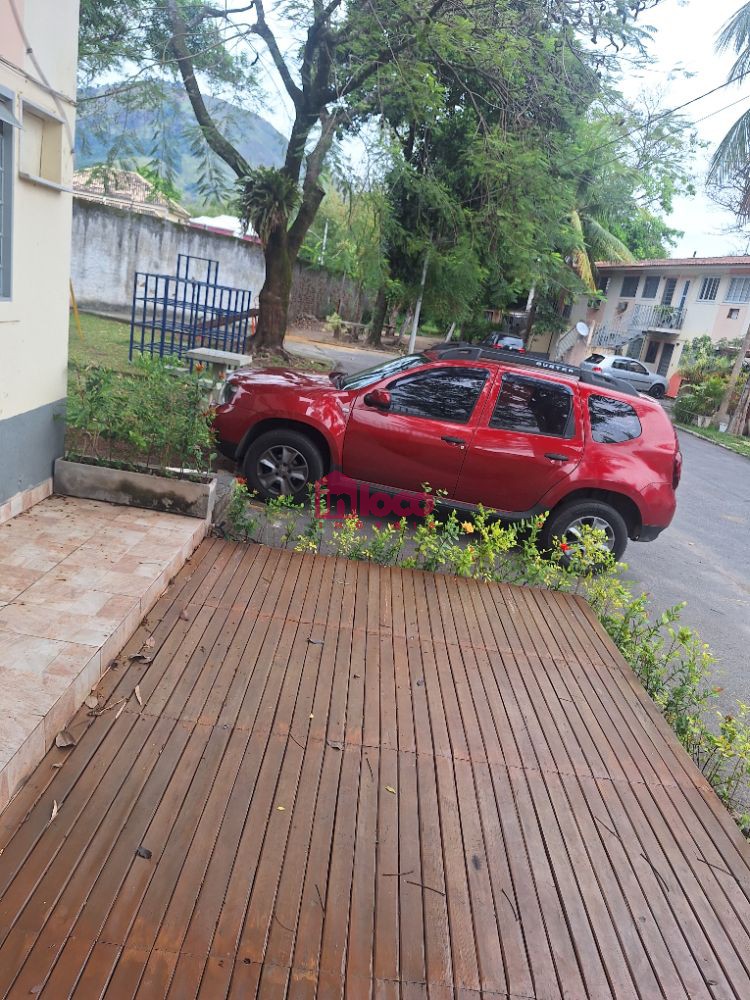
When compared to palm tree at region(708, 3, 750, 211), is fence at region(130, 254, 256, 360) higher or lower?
lower

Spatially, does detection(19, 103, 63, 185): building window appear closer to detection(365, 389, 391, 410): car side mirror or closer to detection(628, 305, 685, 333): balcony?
detection(365, 389, 391, 410): car side mirror

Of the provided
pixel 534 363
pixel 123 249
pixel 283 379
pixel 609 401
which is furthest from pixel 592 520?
pixel 123 249

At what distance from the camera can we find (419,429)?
570cm

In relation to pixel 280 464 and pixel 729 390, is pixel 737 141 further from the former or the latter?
pixel 280 464

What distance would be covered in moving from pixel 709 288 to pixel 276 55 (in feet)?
74.9

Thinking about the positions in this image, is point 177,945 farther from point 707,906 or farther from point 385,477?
point 385,477

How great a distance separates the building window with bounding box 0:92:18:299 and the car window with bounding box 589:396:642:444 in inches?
175

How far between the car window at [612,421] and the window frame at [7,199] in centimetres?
444

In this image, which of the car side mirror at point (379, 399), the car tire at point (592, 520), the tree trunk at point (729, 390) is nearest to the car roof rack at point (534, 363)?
the car side mirror at point (379, 399)

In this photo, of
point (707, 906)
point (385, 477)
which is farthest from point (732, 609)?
point (707, 906)

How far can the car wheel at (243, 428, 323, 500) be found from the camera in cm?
580

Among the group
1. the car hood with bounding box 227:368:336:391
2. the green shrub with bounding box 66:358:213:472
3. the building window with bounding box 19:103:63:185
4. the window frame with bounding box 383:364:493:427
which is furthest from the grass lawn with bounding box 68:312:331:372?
the window frame with bounding box 383:364:493:427

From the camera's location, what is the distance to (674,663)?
15.3ft

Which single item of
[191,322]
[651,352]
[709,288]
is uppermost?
[709,288]
